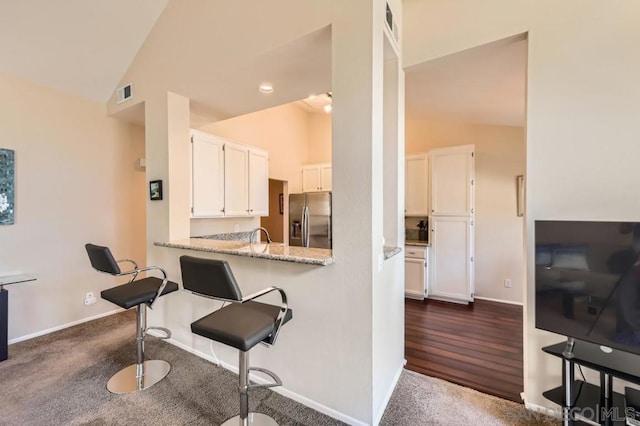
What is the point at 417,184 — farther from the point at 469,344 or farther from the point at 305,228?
the point at 469,344

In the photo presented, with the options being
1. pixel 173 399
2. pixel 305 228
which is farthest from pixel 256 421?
pixel 305 228

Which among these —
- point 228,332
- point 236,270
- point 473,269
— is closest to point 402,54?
point 236,270

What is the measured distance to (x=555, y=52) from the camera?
69.7 inches

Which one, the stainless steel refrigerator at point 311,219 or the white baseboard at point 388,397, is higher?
the stainless steel refrigerator at point 311,219

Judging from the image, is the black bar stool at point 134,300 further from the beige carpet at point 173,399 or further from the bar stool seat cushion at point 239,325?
the bar stool seat cushion at point 239,325

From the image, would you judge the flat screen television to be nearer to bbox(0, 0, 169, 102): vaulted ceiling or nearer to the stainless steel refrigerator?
the stainless steel refrigerator

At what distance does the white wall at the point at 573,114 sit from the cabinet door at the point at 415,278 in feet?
8.14

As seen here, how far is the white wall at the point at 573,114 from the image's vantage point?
5.30 ft

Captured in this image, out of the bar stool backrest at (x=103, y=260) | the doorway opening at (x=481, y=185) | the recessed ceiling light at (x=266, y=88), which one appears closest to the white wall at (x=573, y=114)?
the doorway opening at (x=481, y=185)

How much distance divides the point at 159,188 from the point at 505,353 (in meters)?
3.90

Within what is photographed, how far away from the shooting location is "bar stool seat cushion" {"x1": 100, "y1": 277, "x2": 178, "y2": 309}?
2084 mm

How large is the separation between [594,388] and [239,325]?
7.11 feet

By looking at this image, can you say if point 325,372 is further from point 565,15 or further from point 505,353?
point 565,15

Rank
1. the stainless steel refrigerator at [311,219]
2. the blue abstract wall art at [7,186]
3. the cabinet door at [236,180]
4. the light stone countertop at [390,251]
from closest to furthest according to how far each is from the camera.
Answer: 1. the light stone countertop at [390,251]
2. the blue abstract wall art at [7,186]
3. the cabinet door at [236,180]
4. the stainless steel refrigerator at [311,219]
